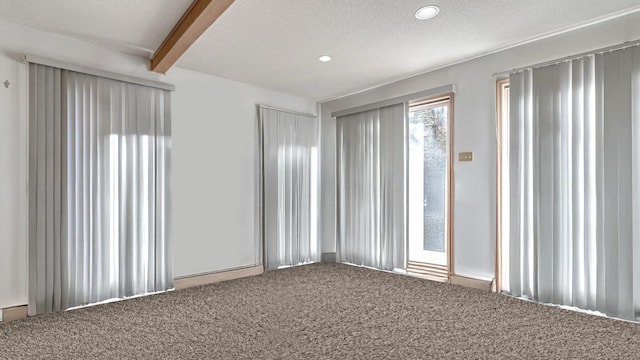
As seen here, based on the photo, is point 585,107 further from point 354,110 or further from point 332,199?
point 332,199

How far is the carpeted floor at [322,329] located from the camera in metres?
2.21

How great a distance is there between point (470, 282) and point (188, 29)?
3438mm

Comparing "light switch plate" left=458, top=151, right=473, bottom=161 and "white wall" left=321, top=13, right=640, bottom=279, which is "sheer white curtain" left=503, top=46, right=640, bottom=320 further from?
"light switch plate" left=458, top=151, right=473, bottom=161

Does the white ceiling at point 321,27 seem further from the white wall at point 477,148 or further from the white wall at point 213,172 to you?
the white wall at point 213,172

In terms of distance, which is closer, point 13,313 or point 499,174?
point 13,313

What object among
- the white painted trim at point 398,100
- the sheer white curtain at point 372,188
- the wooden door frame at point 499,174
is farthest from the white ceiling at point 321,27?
the sheer white curtain at point 372,188

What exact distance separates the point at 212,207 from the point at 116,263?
1112 millimetres

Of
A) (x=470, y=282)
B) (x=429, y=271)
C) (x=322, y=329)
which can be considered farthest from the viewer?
(x=429, y=271)

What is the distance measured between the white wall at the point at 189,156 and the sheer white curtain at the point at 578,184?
114 inches

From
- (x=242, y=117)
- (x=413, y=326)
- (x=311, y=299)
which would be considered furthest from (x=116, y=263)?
(x=413, y=326)

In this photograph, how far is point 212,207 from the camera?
13.3 feet

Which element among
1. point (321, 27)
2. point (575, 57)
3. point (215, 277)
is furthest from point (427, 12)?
point (215, 277)

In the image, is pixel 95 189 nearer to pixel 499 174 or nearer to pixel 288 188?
pixel 288 188

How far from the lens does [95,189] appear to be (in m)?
3.15
